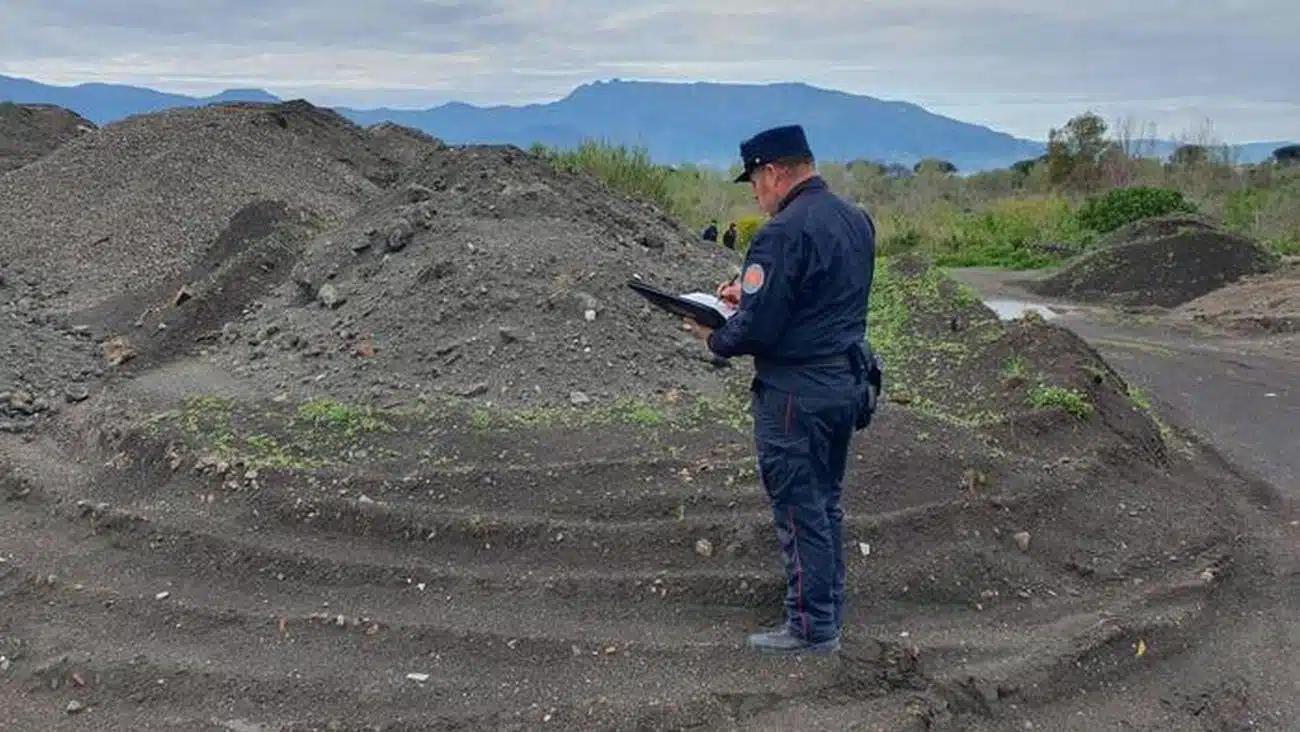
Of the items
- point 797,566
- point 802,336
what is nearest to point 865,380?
point 802,336

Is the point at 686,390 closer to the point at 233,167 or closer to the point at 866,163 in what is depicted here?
the point at 233,167

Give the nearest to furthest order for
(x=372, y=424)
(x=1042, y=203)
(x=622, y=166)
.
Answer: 1. (x=372, y=424)
2. (x=622, y=166)
3. (x=1042, y=203)

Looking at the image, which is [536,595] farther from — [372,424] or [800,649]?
[372,424]

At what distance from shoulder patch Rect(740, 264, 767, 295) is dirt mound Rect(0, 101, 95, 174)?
1620 centimetres

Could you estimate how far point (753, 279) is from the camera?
13.0 feet

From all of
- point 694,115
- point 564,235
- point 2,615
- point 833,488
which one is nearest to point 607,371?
point 564,235

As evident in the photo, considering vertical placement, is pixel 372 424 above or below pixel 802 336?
below

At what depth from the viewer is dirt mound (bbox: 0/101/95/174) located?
1797 centimetres

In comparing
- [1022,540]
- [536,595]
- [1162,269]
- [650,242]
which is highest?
[650,242]

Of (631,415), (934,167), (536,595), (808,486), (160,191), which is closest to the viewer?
(808,486)

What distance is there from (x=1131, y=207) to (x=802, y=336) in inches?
815

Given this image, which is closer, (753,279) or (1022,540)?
(753,279)

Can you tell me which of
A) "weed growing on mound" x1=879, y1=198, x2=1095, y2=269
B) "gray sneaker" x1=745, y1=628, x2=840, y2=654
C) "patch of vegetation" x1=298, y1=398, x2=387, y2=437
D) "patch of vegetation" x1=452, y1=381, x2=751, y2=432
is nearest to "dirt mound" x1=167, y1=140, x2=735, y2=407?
"patch of vegetation" x1=452, y1=381, x2=751, y2=432

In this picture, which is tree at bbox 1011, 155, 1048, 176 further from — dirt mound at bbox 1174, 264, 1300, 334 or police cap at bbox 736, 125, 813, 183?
police cap at bbox 736, 125, 813, 183
